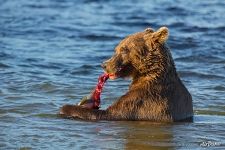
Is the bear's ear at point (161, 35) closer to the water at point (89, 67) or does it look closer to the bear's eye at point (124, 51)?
the bear's eye at point (124, 51)

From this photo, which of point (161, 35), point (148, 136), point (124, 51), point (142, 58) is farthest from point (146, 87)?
point (148, 136)

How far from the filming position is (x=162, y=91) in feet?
30.7

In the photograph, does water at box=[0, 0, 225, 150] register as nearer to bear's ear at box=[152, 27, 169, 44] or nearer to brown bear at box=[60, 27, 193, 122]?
brown bear at box=[60, 27, 193, 122]

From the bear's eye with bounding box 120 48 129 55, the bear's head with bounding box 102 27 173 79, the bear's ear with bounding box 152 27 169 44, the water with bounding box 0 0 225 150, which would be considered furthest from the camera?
the bear's eye with bounding box 120 48 129 55

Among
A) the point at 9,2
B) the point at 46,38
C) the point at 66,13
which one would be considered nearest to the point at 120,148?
the point at 46,38

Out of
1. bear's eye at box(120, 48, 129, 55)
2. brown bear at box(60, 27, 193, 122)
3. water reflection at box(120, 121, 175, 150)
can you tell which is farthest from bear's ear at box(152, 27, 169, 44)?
water reflection at box(120, 121, 175, 150)

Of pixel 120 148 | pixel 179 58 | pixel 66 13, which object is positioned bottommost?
pixel 120 148

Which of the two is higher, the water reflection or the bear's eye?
the bear's eye

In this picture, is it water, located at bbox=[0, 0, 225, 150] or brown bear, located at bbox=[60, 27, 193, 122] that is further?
brown bear, located at bbox=[60, 27, 193, 122]

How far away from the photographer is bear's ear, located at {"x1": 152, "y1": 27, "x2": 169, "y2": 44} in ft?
30.2

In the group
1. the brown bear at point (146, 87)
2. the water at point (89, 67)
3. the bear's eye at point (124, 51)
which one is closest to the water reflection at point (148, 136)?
the water at point (89, 67)

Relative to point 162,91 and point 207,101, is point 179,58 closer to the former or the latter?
point 207,101

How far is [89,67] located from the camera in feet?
45.4

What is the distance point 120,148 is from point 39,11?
15.2m
